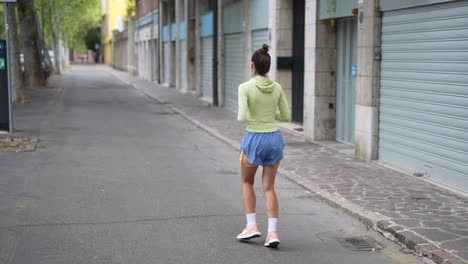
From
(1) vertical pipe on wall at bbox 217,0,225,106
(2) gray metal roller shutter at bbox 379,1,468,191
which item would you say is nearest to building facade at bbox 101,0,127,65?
(1) vertical pipe on wall at bbox 217,0,225,106

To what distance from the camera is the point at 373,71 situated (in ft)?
35.7

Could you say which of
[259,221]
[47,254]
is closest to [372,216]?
[259,221]

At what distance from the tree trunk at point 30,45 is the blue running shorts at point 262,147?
76.0 feet

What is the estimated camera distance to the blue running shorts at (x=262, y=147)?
6090mm

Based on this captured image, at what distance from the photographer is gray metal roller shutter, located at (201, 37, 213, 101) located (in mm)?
25830

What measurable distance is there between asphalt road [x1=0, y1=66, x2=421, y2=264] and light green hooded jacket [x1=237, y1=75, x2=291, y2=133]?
44.3 inches

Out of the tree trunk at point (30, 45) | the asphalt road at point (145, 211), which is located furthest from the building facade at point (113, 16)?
the asphalt road at point (145, 211)

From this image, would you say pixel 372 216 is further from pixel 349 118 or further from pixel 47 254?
pixel 349 118

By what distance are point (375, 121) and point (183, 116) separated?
1026 cm

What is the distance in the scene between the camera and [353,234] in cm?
680

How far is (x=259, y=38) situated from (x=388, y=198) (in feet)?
35.3

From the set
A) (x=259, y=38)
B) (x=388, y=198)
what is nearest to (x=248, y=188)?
(x=388, y=198)

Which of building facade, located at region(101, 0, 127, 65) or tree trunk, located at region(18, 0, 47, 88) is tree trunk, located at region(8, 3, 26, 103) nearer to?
tree trunk, located at region(18, 0, 47, 88)

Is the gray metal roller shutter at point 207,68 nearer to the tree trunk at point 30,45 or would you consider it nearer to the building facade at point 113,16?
the tree trunk at point 30,45
